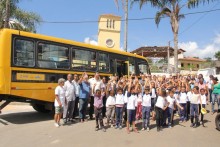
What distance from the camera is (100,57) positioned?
42.2ft

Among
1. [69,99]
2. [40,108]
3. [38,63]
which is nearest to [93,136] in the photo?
[69,99]

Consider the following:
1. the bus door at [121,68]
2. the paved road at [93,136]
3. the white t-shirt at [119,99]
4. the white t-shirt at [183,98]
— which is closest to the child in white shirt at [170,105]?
the paved road at [93,136]

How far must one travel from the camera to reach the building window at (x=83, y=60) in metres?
11.6

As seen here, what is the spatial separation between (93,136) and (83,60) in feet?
15.4

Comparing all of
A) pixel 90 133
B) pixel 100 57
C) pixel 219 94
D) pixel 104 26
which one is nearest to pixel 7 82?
pixel 90 133

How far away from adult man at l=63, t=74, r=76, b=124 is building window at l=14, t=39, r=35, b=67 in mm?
1490

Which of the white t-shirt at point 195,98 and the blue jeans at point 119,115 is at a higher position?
the white t-shirt at point 195,98

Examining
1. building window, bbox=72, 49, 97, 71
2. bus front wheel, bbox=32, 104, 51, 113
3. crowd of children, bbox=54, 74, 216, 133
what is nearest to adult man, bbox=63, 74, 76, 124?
crowd of children, bbox=54, 74, 216, 133

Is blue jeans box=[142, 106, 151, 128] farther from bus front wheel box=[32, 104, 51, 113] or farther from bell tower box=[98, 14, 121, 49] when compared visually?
bell tower box=[98, 14, 121, 49]

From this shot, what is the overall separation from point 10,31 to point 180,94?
21.6 ft

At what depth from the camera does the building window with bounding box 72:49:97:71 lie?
38.0 ft

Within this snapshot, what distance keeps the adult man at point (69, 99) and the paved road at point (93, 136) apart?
490 millimetres

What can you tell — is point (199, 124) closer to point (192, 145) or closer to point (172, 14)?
point (192, 145)

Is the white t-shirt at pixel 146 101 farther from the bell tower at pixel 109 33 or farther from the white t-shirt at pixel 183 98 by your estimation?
Result: the bell tower at pixel 109 33
